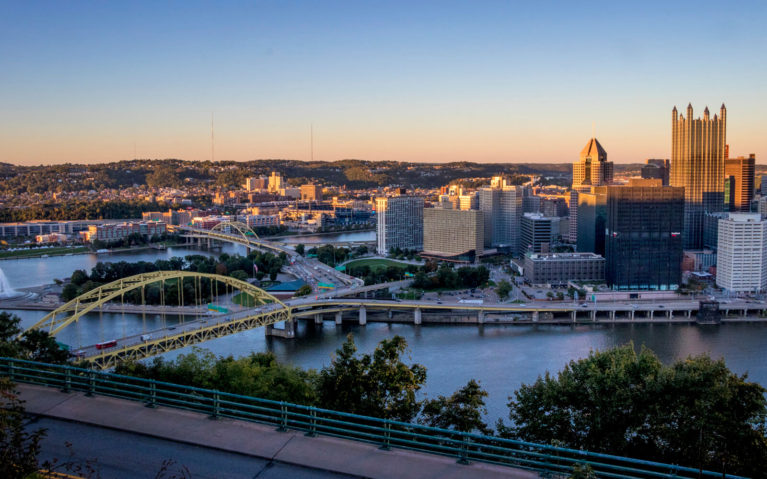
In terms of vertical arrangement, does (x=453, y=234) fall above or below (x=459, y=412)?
below

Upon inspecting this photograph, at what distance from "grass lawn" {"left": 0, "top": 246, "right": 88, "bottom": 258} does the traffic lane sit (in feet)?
83.9

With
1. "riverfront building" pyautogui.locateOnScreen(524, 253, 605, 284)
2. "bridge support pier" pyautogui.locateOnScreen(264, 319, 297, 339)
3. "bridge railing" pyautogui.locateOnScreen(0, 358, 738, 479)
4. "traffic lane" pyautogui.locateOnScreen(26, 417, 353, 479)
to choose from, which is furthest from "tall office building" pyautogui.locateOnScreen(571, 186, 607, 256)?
"traffic lane" pyautogui.locateOnScreen(26, 417, 353, 479)

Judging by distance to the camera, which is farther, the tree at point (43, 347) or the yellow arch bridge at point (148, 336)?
the yellow arch bridge at point (148, 336)

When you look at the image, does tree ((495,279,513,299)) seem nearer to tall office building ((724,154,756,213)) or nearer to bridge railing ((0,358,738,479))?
bridge railing ((0,358,738,479))

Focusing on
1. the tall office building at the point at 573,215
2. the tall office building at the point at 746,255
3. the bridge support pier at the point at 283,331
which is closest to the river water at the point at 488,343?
the bridge support pier at the point at 283,331

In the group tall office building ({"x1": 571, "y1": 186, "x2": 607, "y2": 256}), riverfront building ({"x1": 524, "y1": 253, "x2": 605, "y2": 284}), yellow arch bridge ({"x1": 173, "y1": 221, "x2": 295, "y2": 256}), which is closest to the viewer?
riverfront building ({"x1": 524, "y1": 253, "x2": 605, "y2": 284})

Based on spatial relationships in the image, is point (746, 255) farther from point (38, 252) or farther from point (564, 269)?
point (38, 252)

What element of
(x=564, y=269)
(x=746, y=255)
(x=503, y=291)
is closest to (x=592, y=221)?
(x=564, y=269)

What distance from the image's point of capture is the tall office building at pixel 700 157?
91.8ft

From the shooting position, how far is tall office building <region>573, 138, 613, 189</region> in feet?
117

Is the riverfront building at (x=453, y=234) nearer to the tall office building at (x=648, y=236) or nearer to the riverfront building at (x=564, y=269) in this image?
the riverfront building at (x=564, y=269)

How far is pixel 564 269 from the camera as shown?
1822cm

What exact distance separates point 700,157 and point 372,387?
28.4 metres

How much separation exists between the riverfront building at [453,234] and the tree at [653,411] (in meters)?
18.5
